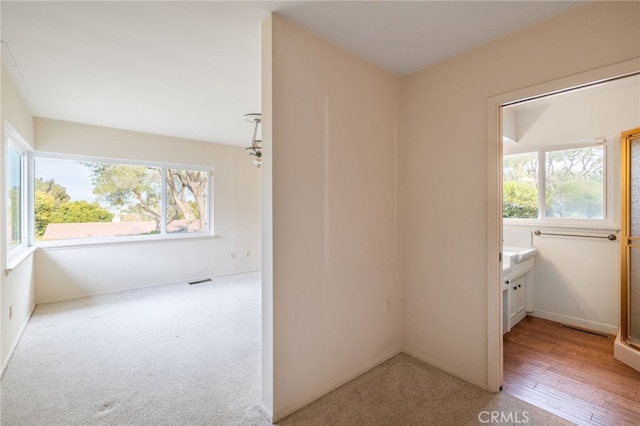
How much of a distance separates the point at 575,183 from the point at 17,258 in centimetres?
617

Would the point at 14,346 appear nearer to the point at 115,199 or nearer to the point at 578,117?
the point at 115,199

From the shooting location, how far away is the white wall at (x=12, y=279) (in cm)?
240

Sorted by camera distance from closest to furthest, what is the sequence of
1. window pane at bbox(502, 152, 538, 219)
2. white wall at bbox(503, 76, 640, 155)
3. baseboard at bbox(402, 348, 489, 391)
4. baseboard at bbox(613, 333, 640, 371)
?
baseboard at bbox(402, 348, 489, 391)
baseboard at bbox(613, 333, 640, 371)
white wall at bbox(503, 76, 640, 155)
window pane at bbox(502, 152, 538, 219)

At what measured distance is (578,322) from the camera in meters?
3.12

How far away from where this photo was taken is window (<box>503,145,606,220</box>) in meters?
3.13

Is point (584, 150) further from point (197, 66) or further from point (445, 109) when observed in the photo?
point (197, 66)

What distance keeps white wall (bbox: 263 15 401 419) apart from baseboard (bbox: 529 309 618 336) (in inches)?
81.3

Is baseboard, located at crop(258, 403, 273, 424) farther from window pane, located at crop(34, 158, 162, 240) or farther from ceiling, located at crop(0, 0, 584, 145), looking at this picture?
window pane, located at crop(34, 158, 162, 240)

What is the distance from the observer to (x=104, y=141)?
4301mm

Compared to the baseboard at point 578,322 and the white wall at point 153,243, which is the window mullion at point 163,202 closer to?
the white wall at point 153,243

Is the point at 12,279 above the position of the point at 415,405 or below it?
above

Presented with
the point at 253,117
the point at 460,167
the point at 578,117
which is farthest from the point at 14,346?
the point at 578,117

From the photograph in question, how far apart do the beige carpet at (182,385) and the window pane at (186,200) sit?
214cm

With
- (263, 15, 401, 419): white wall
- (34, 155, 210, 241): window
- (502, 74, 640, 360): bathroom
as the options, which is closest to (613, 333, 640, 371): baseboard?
(502, 74, 640, 360): bathroom
